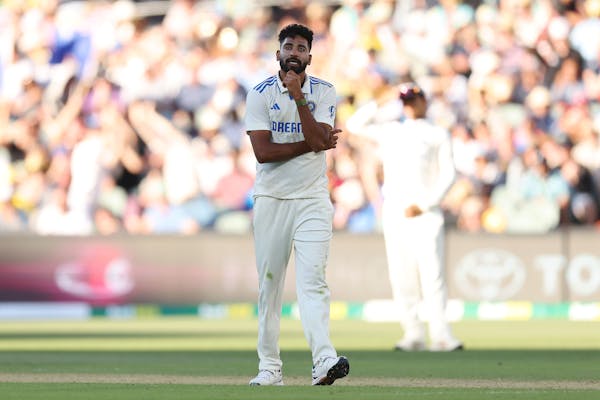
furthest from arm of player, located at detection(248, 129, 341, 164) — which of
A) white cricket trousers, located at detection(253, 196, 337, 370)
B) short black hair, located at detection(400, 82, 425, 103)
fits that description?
short black hair, located at detection(400, 82, 425, 103)

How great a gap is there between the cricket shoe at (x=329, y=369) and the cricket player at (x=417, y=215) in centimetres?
481

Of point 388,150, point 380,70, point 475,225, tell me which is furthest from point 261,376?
point 380,70

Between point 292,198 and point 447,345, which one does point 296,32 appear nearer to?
point 292,198

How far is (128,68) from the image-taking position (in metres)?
23.7

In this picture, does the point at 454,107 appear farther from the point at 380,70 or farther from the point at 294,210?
the point at 294,210

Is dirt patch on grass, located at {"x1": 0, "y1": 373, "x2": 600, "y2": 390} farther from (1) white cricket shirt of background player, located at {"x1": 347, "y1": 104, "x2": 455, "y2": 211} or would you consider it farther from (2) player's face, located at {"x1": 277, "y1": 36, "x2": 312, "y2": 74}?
(1) white cricket shirt of background player, located at {"x1": 347, "y1": 104, "x2": 455, "y2": 211}

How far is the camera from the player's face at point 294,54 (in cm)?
894

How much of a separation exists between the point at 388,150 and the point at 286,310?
331 inches

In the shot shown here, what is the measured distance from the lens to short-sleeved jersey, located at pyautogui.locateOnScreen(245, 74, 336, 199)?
9.16m

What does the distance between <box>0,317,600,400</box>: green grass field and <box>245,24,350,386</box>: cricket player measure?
362 millimetres

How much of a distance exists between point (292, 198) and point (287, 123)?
44cm

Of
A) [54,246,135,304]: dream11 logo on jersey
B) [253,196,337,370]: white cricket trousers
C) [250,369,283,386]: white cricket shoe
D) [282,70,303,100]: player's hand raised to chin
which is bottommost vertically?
[54,246,135,304]: dream11 logo on jersey

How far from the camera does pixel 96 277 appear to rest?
21.6 meters

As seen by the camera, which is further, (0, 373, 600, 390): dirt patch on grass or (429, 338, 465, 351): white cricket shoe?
(429, 338, 465, 351): white cricket shoe
